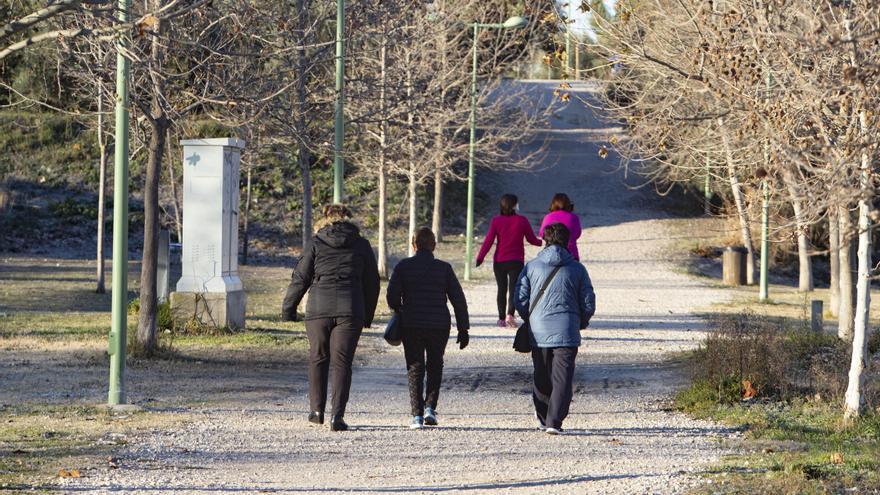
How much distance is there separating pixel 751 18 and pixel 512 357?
696 centimetres

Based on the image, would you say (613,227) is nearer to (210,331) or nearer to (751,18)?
(210,331)

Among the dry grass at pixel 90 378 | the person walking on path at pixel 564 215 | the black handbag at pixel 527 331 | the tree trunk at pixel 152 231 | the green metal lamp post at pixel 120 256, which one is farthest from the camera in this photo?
the person walking on path at pixel 564 215

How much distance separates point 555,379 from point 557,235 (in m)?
1.15

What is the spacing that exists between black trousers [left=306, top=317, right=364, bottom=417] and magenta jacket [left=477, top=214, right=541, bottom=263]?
6699mm

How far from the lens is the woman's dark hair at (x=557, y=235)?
987cm

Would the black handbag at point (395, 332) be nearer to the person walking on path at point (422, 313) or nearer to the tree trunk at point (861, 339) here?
the person walking on path at point (422, 313)

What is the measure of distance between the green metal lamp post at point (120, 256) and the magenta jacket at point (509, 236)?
646cm

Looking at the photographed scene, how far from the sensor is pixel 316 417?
995cm

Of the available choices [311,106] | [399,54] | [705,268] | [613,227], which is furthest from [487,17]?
[311,106]

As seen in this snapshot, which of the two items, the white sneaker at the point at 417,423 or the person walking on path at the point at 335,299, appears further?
the white sneaker at the point at 417,423

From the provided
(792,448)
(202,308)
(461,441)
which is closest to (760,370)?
(792,448)

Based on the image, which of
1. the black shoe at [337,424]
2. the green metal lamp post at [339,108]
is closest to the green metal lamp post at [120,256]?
the black shoe at [337,424]

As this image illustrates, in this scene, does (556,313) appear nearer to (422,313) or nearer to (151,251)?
(422,313)

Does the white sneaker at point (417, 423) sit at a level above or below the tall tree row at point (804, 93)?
below
